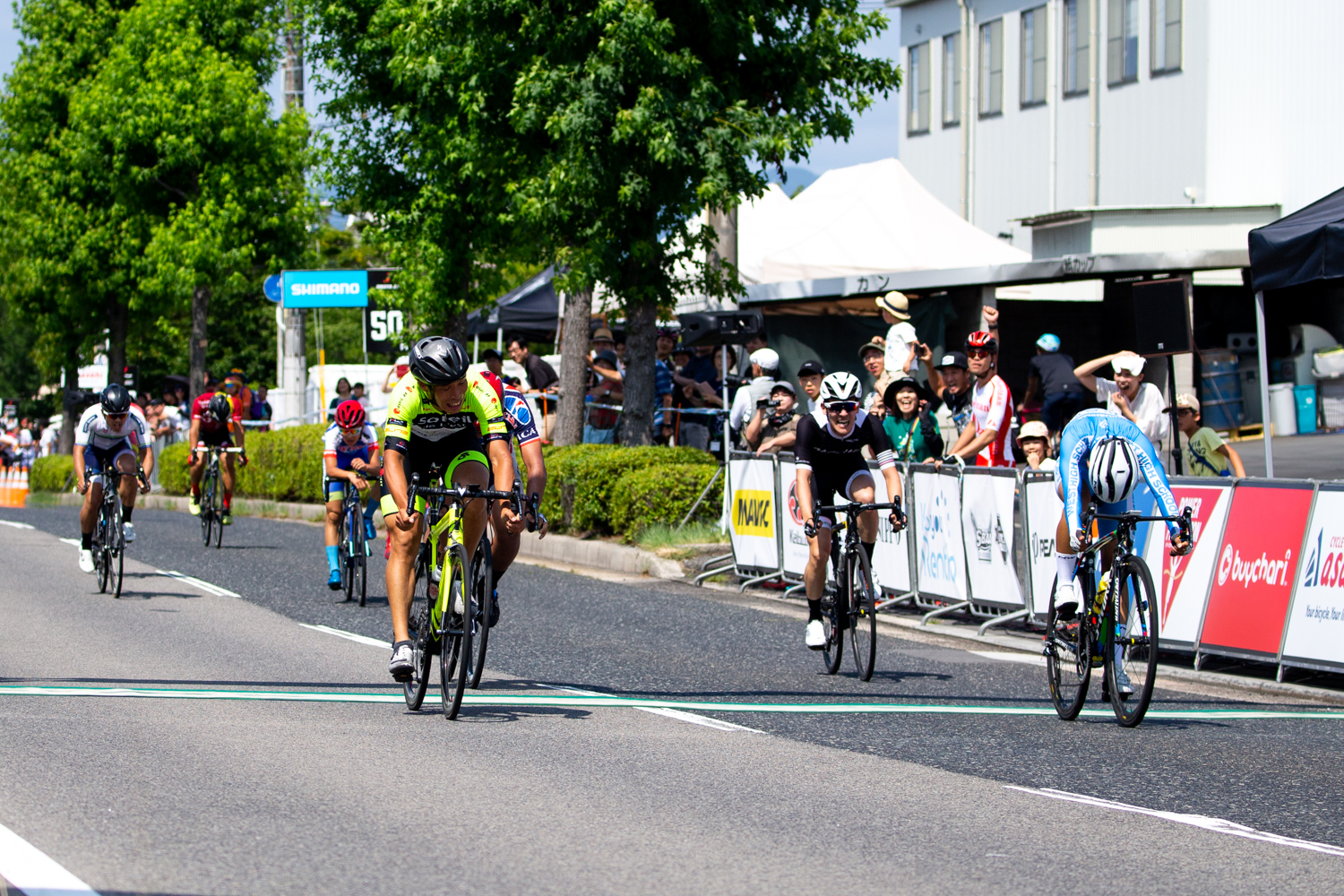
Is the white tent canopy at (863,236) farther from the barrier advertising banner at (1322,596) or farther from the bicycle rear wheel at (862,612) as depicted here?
the bicycle rear wheel at (862,612)

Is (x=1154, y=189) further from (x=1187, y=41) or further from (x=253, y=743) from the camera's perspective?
(x=253, y=743)

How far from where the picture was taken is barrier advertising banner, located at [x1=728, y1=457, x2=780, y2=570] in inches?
618

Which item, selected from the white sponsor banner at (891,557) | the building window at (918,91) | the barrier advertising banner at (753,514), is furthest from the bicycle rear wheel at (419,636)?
the building window at (918,91)

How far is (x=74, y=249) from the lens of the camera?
139 feet

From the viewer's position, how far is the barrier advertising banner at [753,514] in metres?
15.7

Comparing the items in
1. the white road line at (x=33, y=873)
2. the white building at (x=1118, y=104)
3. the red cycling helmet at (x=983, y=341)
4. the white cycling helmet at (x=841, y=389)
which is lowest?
the white road line at (x=33, y=873)

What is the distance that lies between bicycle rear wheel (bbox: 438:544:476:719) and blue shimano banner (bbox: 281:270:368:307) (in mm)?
20113

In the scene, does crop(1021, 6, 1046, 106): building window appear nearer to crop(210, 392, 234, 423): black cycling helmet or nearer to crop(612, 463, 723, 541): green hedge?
crop(612, 463, 723, 541): green hedge

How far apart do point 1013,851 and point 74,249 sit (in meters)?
40.8

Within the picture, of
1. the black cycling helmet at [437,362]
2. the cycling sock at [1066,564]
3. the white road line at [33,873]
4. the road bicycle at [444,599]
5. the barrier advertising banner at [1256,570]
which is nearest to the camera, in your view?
the white road line at [33,873]

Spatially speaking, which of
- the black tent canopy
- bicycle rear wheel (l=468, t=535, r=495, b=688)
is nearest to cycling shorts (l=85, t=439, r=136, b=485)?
bicycle rear wheel (l=468, t=535, r=495, b=688)

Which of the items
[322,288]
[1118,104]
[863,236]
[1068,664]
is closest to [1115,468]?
[1068,664]

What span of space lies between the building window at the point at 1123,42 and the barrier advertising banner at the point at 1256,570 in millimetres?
26365

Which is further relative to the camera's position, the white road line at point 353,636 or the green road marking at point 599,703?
the white road line at point 353,636
